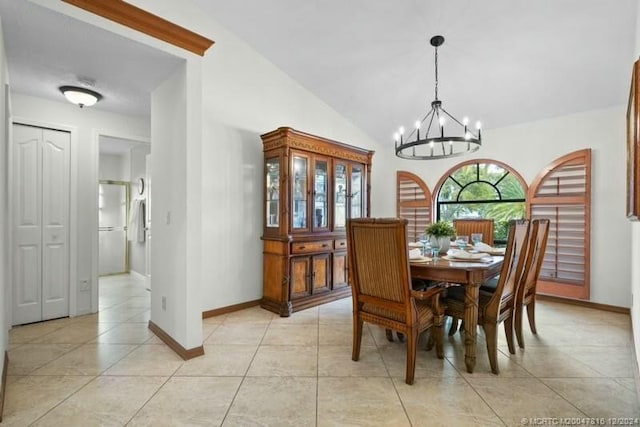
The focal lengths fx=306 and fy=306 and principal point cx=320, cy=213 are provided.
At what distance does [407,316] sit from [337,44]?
9.41 feet

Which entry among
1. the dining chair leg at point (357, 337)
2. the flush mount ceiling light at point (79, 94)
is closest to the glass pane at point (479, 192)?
the dining chair leg at point (357, 337)

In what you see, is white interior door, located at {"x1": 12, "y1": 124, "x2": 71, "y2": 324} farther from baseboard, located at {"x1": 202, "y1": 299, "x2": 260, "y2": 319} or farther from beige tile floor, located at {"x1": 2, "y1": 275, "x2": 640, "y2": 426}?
baseboard, located at {"x1": 202, "y1": 299, "x2": 260, "y2": 319}

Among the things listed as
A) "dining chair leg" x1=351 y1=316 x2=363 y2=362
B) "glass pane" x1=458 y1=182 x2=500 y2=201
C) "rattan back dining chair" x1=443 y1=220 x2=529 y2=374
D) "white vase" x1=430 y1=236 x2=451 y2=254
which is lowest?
"dining chair leg" x1=351 y1=316 x2=363 y2=362

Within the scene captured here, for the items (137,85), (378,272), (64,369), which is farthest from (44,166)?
(378,272)

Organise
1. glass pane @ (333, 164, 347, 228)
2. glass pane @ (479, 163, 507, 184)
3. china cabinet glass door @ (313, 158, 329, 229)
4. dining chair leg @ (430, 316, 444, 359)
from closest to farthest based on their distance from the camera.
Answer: dining chair leg @ (430, 316, 444, 359) → china cabinet glass door @ (313, 158, 329, 229) → glass pane @ (333, 164, 347, 228) → glass pane @ (479, 163, 507, 184)

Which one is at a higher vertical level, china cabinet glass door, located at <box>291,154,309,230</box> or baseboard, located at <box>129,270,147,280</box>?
china cabinet glass door, located at <box>291,154,309,230</box>

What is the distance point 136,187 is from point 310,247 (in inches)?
152

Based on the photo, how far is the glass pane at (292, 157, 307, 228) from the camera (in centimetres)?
358

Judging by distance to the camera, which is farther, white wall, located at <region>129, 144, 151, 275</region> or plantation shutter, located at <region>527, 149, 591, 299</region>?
white wall, located at <region>129, 144, 151, 275</region>

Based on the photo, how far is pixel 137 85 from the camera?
2.83 m

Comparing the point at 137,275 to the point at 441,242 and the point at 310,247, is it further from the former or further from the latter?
the point at 441,242

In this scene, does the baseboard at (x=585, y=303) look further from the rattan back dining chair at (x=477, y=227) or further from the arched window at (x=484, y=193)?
the rattan back dining chair at (x=477, y=227)

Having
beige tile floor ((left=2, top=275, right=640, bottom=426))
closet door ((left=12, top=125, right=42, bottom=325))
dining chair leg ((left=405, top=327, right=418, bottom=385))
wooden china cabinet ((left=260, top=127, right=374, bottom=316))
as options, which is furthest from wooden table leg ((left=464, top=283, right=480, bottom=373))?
closet door ((left=12, top=125, right=42, bottom=325))

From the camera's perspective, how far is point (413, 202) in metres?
5.21
